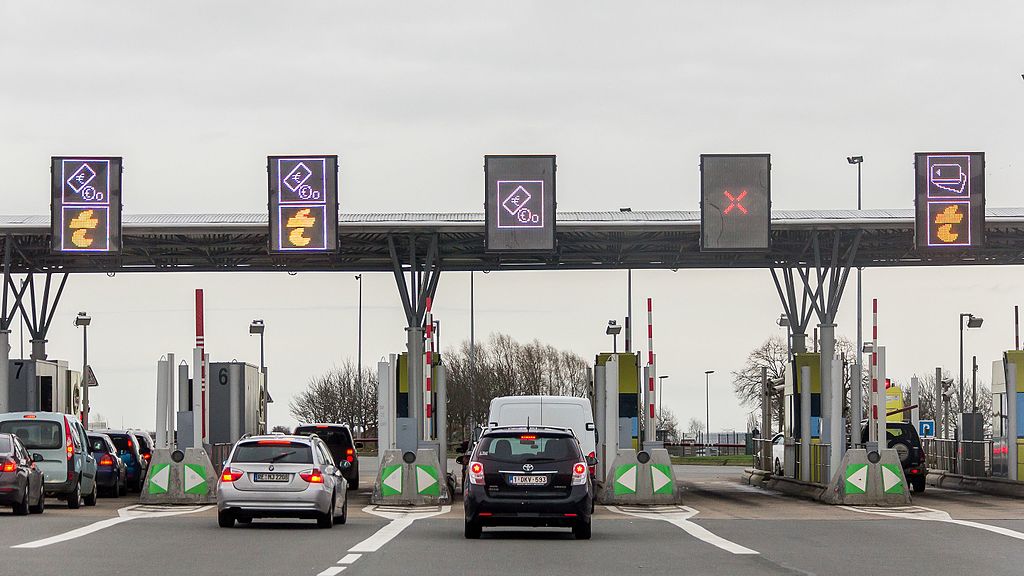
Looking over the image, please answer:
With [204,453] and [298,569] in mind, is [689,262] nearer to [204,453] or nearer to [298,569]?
[204,453]

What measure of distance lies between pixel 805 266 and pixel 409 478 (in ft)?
43.9

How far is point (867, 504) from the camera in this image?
30.8 meters

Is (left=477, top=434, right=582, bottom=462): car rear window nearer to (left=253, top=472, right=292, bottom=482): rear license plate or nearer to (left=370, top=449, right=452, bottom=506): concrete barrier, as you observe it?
(left=253, top=472, right=292, bottom=482): rear license plate

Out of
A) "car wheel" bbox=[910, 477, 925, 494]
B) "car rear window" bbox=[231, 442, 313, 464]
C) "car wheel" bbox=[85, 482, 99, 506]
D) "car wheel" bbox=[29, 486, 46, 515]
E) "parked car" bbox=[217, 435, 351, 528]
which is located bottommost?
"car wheel" bbox=[910, 477, 925, 494]

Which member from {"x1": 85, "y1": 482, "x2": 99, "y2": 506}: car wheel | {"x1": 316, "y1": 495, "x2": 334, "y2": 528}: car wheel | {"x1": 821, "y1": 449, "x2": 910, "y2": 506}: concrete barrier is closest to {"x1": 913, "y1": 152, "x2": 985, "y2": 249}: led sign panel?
{"x1": 821, "y1": 449, "x2": 910, "y2": 506}: concrete barrier

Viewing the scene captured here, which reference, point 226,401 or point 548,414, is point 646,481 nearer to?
point 548,414

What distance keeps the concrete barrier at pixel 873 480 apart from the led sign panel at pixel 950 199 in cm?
544

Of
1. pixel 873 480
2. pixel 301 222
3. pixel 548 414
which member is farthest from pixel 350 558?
pixel 301 222

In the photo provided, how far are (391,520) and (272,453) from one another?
135 inches

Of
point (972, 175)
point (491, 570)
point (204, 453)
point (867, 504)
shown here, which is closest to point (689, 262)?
point (972, 175)

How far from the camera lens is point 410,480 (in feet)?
99.4

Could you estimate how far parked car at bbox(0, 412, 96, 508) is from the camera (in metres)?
28.8

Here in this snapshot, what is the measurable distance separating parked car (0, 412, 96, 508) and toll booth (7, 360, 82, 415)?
970cm

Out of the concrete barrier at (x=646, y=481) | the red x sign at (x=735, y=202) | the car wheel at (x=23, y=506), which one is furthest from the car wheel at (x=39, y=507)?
the red x sign at (x=735, y=202)
